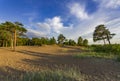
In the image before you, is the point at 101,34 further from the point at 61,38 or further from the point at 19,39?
the point at 19,39

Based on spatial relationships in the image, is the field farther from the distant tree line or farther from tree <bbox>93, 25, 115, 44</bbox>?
tree <bbox>93, 25, 115, 44</bbox>

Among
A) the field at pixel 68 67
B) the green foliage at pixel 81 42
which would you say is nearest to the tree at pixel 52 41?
the green foliage at pixel 81 42

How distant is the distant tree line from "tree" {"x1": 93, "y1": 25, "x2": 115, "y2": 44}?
5281mm

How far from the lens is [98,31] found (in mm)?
38594

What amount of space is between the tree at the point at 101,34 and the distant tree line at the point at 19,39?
528 centimetres

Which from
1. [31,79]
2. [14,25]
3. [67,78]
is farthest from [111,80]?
[14,25]

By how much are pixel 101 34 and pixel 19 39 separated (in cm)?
1788

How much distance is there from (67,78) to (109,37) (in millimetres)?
36165

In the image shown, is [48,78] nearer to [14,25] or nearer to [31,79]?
[31,79]

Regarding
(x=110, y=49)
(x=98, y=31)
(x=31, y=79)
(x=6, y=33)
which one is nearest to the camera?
(x=31, y=79)

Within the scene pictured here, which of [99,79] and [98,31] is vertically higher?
[98,31]

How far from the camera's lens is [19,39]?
29.6 m

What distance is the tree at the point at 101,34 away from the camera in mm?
38469

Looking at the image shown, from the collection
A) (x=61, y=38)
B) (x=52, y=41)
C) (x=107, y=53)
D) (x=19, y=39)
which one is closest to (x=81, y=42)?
(x=61, y=38)
